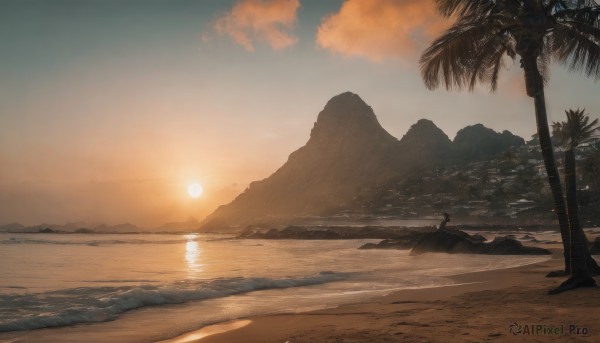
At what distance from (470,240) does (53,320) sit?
101 feet

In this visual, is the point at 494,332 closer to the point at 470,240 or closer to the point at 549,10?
the point at 549,10

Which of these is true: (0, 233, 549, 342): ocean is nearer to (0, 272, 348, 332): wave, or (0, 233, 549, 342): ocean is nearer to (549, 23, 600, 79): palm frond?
(0, 272, 348, 332): wave

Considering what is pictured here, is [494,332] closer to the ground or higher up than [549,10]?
closer to the ground

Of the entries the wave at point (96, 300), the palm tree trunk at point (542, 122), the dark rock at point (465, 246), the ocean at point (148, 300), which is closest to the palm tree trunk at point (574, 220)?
the palm tree trunk at point (542, 122)

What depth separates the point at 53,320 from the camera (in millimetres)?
10062

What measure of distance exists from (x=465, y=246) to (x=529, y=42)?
22951 millimetres

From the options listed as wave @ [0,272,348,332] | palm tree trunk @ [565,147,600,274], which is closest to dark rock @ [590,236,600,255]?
palm tree trunk @ [565,147,600,274]

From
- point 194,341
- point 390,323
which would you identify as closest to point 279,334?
point 194,341

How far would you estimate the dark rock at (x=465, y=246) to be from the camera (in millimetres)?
31263

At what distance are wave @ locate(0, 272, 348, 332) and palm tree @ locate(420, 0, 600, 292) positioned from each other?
9244 millimetres

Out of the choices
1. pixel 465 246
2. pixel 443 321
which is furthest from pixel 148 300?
pixel 465 246

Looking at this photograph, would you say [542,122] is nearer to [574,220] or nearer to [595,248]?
[574,220]

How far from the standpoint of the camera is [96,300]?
41.7 feet

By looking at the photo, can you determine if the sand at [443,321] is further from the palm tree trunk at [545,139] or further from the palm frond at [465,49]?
the palm frond at [465,49]
